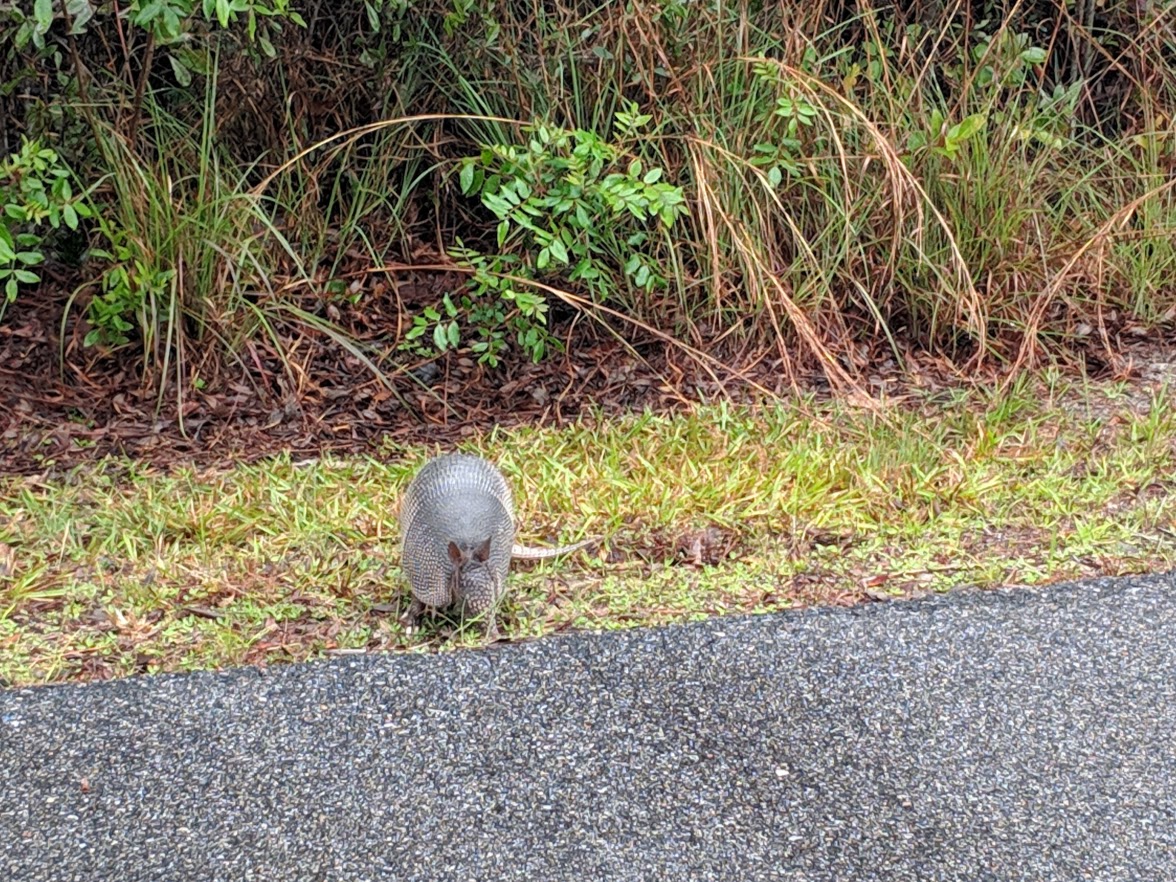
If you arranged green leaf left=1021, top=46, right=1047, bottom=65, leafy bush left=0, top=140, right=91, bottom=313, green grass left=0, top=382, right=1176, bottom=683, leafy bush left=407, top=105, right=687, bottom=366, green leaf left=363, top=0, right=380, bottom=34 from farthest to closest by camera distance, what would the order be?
green leaf left=1021, top=46, right=1047, bottom=65, green leaf left=363, top=0, right=380, bottom=34, leafy bush left=407, top=105, right=687, bottom=366, leafy bush left=0, top=140, right=91, bottom=313, green grass left=0, top=382, right=1176, bottom=683

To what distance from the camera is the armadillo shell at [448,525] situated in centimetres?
298

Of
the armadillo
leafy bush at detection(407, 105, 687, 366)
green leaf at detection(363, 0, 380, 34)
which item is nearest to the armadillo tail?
the armadillo

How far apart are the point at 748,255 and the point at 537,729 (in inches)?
92.8

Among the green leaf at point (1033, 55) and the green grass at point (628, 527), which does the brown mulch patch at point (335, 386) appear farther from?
the green leaf at point (1033, 55)

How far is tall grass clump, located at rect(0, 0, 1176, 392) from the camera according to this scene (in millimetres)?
4566

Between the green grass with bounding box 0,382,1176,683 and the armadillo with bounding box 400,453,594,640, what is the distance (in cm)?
12

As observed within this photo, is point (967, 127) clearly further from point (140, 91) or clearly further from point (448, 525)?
point (140, 91)

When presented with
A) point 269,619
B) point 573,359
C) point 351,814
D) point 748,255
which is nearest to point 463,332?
point 573,359

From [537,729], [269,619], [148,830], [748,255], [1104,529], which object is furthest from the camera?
[748,255]

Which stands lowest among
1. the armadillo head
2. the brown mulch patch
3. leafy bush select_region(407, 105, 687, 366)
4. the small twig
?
the brown mulch patch

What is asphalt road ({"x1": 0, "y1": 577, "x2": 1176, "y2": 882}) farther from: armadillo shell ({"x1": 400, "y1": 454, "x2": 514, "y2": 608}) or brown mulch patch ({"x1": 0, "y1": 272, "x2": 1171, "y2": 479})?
brown mulch patch ({"x1": 0, "y1": 272, "x2": 1171, "y2": 479})

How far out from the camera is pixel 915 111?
513 centimetres

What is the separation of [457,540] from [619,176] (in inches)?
73.4

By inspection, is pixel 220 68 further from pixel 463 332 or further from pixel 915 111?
pixel 915 111
